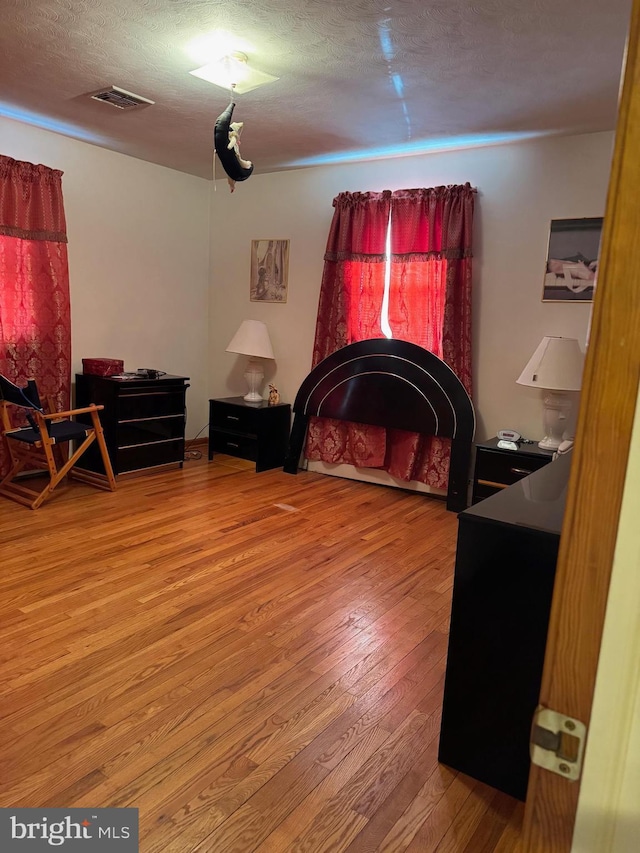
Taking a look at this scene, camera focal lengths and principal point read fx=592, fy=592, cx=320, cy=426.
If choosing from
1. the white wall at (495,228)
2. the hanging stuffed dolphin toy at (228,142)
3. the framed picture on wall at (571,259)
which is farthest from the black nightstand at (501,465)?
the hanging stuffed dolphin toy at (228,142)

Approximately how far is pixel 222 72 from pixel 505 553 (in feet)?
9.15

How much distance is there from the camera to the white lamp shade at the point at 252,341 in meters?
5.13

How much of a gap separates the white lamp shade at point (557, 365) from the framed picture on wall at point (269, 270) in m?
2.42

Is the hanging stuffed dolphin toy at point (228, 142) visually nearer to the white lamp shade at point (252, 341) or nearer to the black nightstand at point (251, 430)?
the white lamp shade at point (252, 341)

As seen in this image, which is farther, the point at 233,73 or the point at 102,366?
the point at 102,366

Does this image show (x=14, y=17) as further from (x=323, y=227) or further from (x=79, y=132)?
(x=323, y=227)

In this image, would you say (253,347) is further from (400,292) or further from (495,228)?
(495,228)

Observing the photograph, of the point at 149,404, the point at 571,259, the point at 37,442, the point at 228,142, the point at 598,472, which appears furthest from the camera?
the point at 149,404

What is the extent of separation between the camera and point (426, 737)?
188 centimetres

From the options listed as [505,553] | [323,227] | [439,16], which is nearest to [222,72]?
[439,16]

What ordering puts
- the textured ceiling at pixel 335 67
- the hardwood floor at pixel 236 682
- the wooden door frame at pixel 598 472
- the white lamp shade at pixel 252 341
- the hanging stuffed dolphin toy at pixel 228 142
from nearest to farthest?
1. the wooden door frame at pixel 598 472
2. the hardwood floor at pixel 236 682
3. the textured ceiling at pixel 335 67
4. the hanging stuffed dolphin toy at pixel 228 142
5. the white lamp shade at pixel 252 341

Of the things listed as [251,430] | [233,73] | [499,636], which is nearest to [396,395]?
[251,430]

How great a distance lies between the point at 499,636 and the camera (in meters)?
1.64

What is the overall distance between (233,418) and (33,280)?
1868mm
